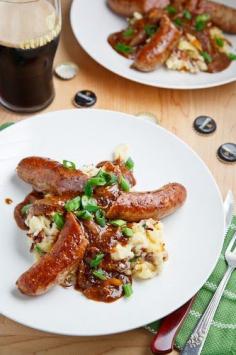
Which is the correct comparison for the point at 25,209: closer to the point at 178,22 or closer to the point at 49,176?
the point at 49,176

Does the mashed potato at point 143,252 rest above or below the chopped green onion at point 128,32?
below

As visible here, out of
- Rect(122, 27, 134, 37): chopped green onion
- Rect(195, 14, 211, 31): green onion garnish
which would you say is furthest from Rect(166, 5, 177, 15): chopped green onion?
Rect(122, 27, 134, 37): chopped green onion

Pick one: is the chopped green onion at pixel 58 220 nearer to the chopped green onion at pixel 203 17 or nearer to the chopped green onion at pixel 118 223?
the chopped green onion at pixel 118 223

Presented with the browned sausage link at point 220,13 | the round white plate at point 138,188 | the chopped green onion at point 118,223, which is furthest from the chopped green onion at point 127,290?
the browned sausage link at point 220,13

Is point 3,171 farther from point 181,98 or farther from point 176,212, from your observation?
point 181,98

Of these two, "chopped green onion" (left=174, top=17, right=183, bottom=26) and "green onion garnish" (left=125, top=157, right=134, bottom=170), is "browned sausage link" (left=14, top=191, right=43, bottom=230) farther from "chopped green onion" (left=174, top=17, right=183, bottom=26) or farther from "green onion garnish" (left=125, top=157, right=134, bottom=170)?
"chopped green onion" (left=174, top=17, right=183, bottom=26)

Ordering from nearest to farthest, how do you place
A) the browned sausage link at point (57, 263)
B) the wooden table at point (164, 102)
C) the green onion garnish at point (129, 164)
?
1. the browned sausage link at point (57, 263)
2. the green onion garnish at point (129, 164)
3. the wooden table at point (164, 102)
